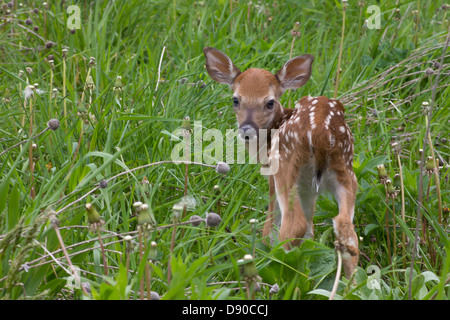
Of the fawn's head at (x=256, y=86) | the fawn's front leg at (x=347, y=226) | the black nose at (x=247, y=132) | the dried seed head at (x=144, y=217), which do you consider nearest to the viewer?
the dried seed head at (x=144, y=217)

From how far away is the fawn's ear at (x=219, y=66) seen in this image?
3.99m

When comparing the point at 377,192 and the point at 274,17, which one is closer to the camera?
the point at 377,192

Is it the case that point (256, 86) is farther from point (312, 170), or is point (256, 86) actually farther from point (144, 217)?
point (144, 217)

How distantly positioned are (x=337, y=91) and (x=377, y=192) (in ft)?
4.62

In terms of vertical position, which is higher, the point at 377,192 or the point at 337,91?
the point at 337,91

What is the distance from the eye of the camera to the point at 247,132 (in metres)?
3.54

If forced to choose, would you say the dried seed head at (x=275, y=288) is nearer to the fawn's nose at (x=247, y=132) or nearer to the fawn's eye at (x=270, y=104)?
the fawn's nose at (x=247, y=132)

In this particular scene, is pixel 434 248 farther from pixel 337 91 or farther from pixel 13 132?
pixel 13 132

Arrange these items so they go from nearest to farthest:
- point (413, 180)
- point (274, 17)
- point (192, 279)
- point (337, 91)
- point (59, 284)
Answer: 1. point (192, 279)
2. point (59, 284)
3. point (413, 180)
4. point (337, 91)
5. point (274, 17)

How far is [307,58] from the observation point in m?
3.94

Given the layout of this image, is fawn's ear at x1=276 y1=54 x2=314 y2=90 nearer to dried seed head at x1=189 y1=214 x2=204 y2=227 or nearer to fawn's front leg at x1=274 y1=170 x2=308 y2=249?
fawn's front leg at x1=274 y1=170 x2=308 y2=249

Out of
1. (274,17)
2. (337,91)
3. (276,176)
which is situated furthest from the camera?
(274,17)

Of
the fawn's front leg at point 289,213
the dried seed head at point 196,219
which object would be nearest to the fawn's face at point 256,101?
the fawn's front leg at point 289,213

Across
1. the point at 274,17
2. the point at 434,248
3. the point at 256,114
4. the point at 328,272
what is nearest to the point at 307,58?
the point at 256,114
